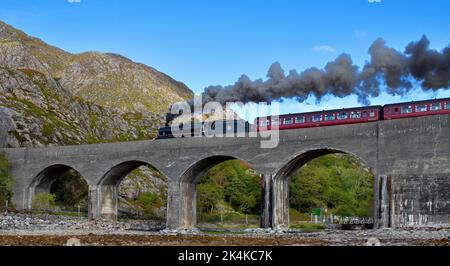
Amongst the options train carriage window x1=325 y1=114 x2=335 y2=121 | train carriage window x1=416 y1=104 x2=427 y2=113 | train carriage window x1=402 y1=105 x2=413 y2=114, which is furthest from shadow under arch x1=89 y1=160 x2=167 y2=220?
train carriage window x1=416 y1=104 x2=427 y2=113

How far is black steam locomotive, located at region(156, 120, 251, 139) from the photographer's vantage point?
53.0m

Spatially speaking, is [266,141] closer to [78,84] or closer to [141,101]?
[141,101]

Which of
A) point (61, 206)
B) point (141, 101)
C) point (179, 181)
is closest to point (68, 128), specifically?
point (61, 206)

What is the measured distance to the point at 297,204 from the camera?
9400 cm

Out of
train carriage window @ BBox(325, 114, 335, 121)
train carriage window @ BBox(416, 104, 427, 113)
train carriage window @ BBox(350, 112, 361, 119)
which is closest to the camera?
train carriage window @ BBox(416, 104, 427, 113)

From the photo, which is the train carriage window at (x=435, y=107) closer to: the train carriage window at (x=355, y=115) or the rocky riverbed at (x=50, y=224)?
the train carriage window at (x=355, y=115)

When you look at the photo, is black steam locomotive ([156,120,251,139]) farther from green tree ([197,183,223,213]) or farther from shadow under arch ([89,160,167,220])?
green tree ([197,183,223,213])

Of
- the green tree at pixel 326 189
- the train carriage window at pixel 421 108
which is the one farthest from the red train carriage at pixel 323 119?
the green tree at pixel 326 189

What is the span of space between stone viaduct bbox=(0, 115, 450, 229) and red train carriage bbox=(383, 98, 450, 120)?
1.12 metres

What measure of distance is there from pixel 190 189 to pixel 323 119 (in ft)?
50.5

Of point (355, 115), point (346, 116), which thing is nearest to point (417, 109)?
point (355, 115)

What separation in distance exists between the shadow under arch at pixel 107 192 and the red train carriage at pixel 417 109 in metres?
26.5

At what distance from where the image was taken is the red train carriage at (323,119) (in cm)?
4675

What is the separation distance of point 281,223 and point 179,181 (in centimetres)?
1097
